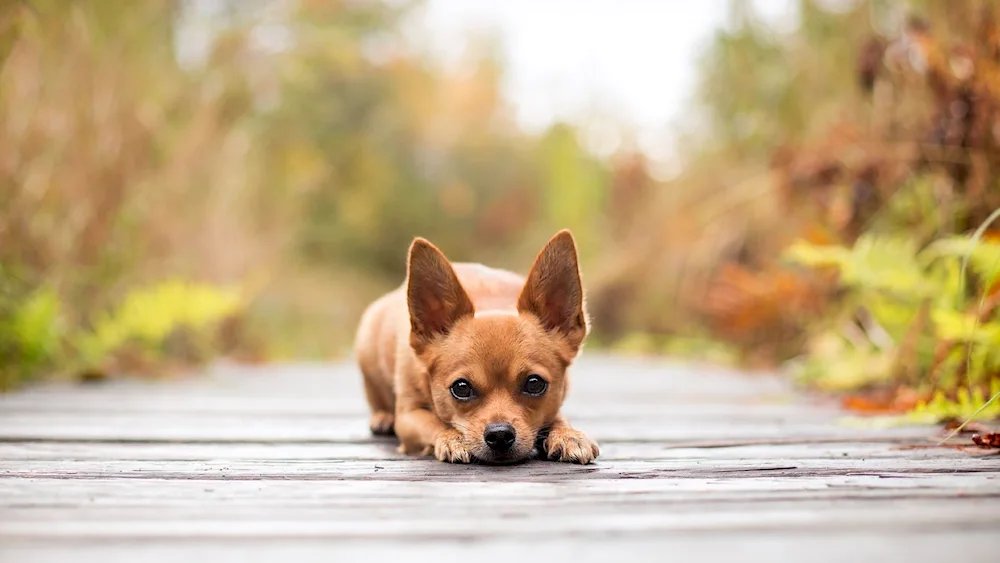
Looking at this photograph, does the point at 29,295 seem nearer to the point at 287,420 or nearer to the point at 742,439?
the point at 287,420

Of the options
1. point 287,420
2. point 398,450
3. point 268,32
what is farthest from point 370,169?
point 398,450

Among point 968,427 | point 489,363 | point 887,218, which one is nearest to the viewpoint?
point 489,363

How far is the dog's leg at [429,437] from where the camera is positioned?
2844mm

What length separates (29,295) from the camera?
5871 mm

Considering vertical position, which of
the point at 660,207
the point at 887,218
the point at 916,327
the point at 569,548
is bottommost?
the point at 569,548

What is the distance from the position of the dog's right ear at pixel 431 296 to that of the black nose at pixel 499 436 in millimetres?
538

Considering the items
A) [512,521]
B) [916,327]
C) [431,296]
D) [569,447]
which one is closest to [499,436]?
[569,447]

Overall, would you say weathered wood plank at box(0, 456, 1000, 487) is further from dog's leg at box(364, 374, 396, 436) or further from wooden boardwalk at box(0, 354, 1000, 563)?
dog's leg at box(364, 374, 396, 436)

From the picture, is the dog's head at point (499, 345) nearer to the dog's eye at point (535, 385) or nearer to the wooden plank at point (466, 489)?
the dog's eye at point (535, 385)

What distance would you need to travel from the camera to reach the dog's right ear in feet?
10.2

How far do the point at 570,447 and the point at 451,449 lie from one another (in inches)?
15.6

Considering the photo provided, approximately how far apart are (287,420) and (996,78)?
4.23 metres

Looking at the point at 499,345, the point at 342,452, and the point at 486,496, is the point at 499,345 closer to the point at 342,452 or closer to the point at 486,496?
the point at 342,452

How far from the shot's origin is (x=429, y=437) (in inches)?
119
